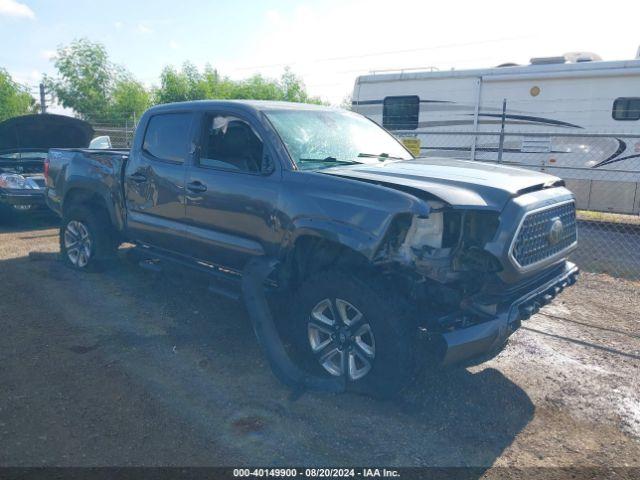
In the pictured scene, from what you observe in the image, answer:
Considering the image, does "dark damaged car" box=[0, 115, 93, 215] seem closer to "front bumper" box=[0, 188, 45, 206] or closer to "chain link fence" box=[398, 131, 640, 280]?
"front bumper" box=[0, 188, 45, 206]

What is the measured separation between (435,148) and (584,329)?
26.5 feet

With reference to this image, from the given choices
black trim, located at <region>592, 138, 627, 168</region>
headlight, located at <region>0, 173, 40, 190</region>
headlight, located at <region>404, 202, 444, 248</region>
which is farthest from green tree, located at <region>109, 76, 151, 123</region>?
headlight, located at <region>404, 202, 444, 248</region>

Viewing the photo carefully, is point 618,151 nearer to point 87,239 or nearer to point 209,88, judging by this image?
point 87,239

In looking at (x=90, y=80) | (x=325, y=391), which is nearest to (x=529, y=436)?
(x=325, y=391)

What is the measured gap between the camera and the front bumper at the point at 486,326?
3.35m

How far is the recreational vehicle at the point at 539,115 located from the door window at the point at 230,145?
19.4 feet

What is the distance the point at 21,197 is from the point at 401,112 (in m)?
8.46

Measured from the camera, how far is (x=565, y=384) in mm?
4152

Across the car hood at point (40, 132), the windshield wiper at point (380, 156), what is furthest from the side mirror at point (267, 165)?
the car hood at point (40, 132)

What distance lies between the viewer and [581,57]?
38.2 ft

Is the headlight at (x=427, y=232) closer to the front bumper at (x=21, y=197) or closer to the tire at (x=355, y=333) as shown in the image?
the tire at (x=355, y=333)

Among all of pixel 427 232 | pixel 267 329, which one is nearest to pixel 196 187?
pixel 267 329

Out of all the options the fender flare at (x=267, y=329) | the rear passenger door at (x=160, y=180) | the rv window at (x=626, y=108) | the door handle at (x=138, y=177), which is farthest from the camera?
the rv window at (x=626, y=108)

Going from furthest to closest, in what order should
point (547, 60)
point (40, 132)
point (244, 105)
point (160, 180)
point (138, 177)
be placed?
point (547, 60)
point (40, 132)
point (138, 177)
point (160, 180)
point (244, 105)
